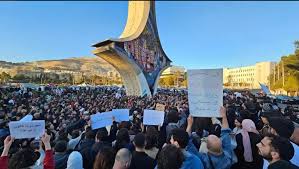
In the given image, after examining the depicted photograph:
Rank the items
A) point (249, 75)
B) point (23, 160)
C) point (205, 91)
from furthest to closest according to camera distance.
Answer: point (249, 75) < point (205, 91) < point (23, 160)

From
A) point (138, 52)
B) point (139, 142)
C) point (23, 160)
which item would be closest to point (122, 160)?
point (139, 142)

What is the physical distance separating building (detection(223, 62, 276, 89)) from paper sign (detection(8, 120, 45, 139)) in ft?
355

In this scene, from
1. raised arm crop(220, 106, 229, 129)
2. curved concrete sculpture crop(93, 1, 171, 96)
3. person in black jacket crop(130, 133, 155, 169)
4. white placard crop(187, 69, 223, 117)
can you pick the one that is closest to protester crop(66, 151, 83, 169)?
person in black jacket crop(130, 133, 155, 169)

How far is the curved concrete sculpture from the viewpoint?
37.0 meters

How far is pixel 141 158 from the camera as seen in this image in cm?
379

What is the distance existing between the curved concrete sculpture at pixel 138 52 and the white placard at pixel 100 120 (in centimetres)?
2982

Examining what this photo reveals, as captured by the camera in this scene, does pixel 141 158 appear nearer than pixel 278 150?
No

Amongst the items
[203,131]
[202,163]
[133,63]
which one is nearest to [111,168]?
[202,163]

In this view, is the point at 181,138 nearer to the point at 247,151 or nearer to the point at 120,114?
the point at 247,151

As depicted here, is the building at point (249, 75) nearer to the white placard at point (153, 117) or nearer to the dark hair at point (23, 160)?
the white placard at point (153, 117)

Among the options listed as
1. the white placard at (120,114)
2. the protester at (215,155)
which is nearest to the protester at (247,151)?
the protester at (215,155)

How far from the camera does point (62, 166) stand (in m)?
4.15

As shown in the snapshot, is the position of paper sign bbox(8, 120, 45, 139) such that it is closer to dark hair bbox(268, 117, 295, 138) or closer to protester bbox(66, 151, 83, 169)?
protester bbox(66, 151, 83, 169)

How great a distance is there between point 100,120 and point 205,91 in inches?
80.4
